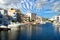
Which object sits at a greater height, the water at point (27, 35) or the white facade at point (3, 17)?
the white facade at point (3, 17)

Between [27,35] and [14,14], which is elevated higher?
[14,14]

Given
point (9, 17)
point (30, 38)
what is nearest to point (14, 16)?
point (9, 17)

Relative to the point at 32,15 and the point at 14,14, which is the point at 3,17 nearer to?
the point at 14,14

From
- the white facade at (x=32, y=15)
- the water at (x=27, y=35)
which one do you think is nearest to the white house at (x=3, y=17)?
the water at (x=27, y=35)

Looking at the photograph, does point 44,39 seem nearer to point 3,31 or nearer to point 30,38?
point 30,38

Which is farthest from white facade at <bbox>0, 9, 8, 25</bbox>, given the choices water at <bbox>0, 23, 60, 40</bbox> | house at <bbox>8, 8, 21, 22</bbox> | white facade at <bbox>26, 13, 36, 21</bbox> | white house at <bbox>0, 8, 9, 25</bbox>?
white facade at <bbox>26, 13, 36, 21</bbox>

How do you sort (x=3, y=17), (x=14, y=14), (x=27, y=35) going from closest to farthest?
(x=27, y=35) < (x=14, y=14) < (x=3, y=17)

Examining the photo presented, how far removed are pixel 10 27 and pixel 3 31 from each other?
22 centimetres

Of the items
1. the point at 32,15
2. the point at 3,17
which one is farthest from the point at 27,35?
the point at 3,17

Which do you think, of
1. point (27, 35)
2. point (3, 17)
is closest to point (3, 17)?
point (3, 17)

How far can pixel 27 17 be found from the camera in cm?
396

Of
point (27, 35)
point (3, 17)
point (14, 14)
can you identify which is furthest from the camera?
point (3, 17)

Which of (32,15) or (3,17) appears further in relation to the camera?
(3,17)

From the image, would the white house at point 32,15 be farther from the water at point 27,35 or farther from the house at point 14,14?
the water at point 27,35
